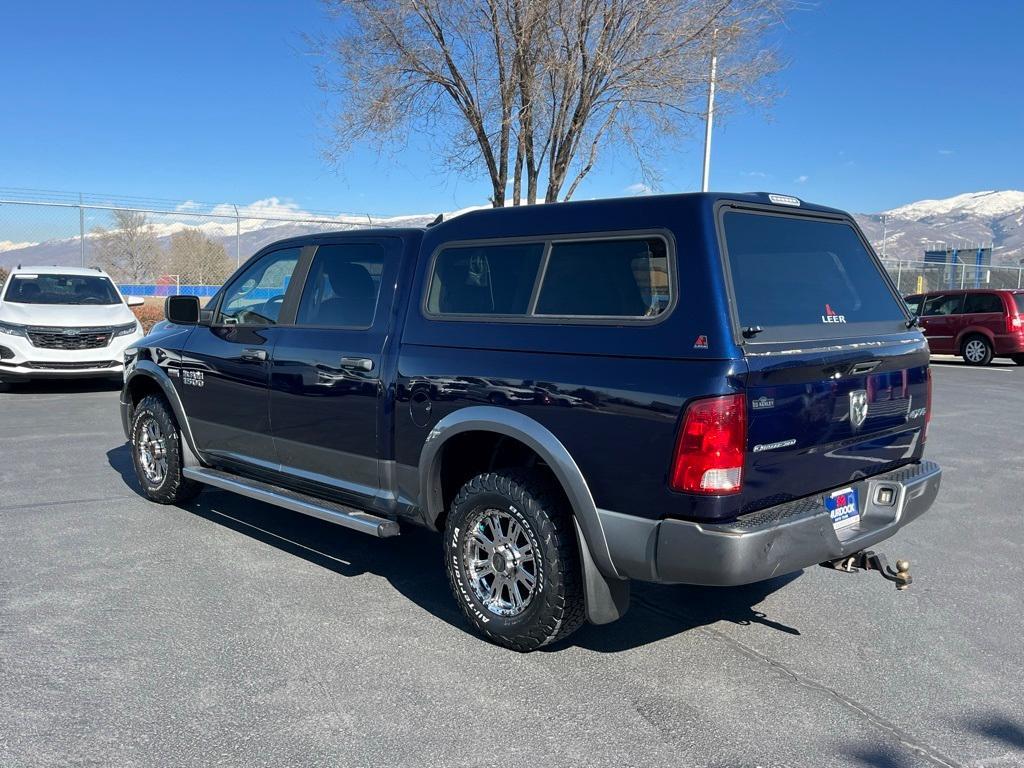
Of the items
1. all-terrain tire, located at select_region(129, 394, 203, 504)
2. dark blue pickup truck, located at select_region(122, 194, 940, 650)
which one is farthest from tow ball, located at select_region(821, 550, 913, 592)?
all-terrain tire, located at select_region(129, 394, 203, 504)

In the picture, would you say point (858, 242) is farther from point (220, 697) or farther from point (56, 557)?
point (56, 557)

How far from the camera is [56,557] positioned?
5055 mm

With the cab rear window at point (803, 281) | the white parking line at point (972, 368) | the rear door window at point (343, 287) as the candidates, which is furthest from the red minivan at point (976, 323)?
the rear door window at point (343, 287)

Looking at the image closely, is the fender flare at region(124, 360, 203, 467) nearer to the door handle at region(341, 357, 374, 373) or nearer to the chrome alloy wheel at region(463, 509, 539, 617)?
the door handle at region(341, 357, 374, 373)

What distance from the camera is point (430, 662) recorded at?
3.78 metres

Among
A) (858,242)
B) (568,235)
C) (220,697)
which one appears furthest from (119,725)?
(858,242)

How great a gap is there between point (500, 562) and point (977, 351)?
18.4 meters

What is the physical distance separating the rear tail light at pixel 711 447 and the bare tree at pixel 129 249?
20307 mm

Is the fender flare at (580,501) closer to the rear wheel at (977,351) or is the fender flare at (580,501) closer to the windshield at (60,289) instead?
the windshield at (60,289)

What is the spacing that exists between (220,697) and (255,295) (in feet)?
9.47

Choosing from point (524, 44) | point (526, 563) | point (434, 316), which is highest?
point (524, 44)

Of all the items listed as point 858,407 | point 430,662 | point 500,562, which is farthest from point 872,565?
point 430,662

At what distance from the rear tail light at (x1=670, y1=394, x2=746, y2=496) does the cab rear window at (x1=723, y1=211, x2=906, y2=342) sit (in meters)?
0.34

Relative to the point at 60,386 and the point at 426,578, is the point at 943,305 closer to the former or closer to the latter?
the point at 60,386
